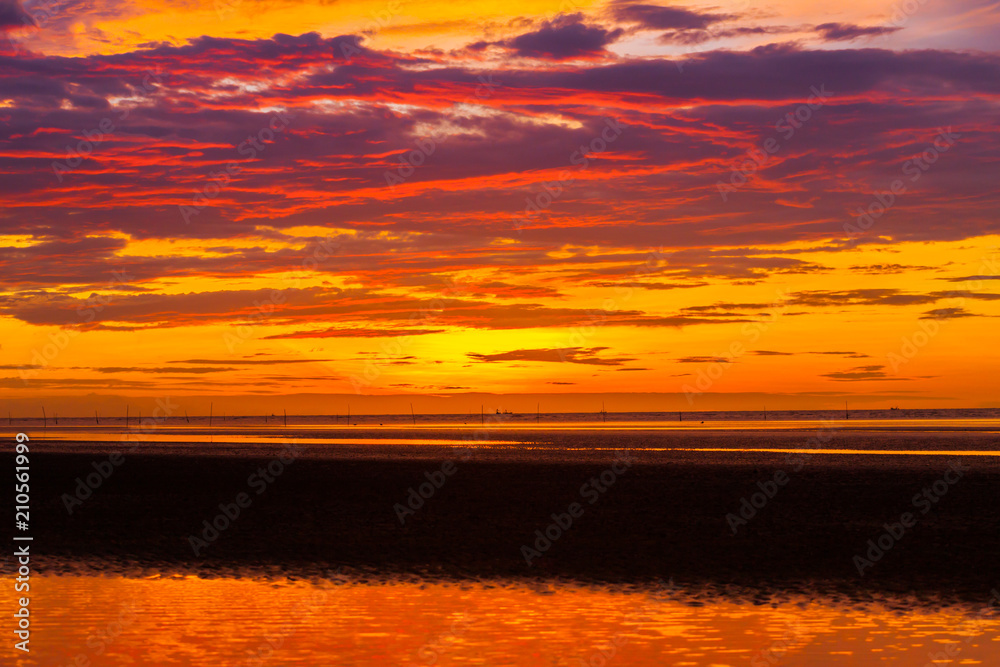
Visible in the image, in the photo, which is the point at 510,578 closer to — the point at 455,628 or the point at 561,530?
the point at 455,628

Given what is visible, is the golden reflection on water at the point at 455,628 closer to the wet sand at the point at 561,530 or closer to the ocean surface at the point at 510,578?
the ocean surface at the point at 510,578

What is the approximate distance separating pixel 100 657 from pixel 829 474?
40349 millimetres

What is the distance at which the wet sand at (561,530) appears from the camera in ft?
76.2

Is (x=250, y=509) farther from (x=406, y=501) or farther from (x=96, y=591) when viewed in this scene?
(x=96, y=591)

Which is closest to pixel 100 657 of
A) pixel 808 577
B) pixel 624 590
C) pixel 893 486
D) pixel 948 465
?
pixel 624 590

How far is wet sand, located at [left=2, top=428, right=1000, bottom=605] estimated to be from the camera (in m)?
23.2

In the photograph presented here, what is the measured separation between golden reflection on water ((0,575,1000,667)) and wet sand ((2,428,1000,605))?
6.31 ft

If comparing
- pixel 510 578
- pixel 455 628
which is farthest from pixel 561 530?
pixel 455 628

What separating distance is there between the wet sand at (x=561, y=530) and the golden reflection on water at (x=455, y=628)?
1.92 meters

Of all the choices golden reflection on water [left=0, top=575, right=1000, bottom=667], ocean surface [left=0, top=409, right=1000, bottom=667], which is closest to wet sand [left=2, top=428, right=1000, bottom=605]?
ocean surface [left=0, top=409, right=1000, bottom=667]

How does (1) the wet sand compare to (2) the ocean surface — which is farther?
(1) the wet sand

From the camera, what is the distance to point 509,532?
1166 inches

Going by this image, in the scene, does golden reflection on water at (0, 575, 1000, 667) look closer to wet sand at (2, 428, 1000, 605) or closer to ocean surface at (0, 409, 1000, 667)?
ocean surface at (0, 409, 1000, 667)

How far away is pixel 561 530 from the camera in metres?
29.8
